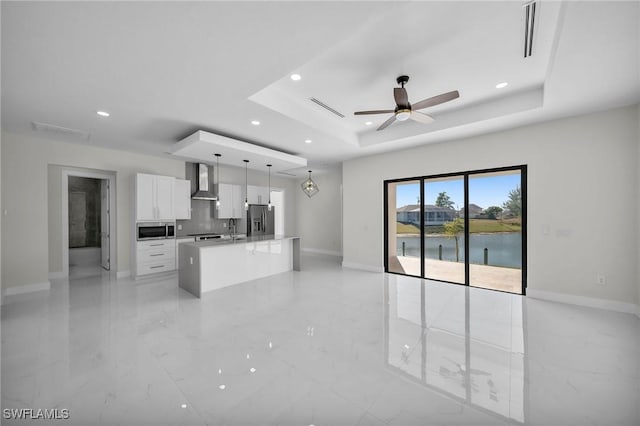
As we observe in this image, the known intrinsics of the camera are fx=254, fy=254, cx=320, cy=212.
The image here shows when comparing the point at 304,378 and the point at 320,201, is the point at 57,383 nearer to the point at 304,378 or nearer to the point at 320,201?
the point at 304,378

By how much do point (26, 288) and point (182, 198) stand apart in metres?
2.99

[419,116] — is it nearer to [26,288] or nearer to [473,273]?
[473,273]

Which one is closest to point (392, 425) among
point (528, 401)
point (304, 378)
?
point (304, 378)

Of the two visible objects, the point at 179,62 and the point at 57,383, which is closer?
the point at 57,383

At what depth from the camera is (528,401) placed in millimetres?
1836

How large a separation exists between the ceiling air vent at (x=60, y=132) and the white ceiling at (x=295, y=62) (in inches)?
8.1

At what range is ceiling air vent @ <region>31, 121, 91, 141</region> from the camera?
3870mm

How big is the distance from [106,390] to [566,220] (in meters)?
5.77

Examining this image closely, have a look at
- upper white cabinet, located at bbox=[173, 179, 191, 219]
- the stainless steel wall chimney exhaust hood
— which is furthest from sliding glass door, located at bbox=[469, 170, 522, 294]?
upper white cabinet, located at bbox=[173, 179, 191, 219]

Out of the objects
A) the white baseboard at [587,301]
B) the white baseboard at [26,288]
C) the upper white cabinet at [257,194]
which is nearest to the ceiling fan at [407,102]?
the white baseboard at [587,301]

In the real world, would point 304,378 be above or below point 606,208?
below

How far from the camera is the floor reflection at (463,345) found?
1939 millimetres

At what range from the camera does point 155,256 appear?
18.1 ft

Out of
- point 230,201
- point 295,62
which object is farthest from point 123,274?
point 295,62
